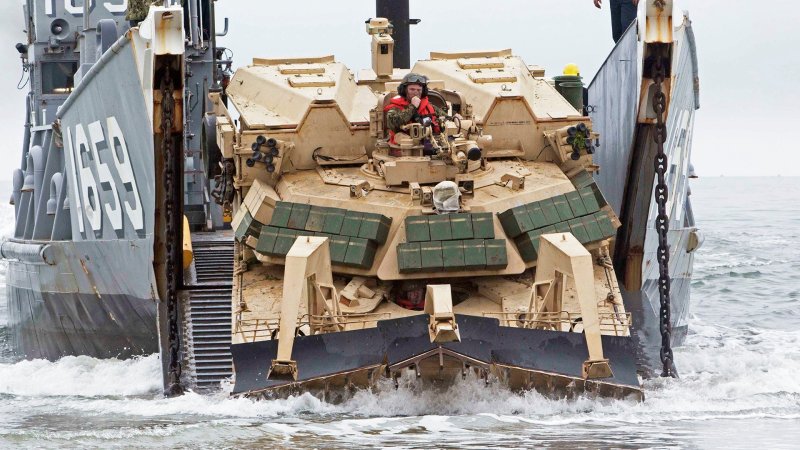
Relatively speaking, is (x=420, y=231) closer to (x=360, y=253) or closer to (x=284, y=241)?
(x=360, y=253)

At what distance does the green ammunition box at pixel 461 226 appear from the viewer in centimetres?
1866

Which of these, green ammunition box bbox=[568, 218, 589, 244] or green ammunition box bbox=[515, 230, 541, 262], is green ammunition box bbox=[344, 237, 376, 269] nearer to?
green ammunition box bbox=[515, 230, 541, 262]

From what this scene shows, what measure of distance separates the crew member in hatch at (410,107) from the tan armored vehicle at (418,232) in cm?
6

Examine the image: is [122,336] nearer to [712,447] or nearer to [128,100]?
[128,100]

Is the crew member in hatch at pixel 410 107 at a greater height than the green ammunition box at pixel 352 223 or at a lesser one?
greater

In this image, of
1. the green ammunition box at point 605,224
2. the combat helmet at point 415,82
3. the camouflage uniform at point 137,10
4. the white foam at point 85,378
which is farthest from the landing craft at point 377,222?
the camouflage uniform at point 137,10

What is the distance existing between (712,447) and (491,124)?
6.40 m

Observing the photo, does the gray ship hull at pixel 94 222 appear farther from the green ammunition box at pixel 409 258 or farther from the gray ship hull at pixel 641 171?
the gray ship hull at pixel 641 171

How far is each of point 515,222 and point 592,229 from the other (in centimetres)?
97

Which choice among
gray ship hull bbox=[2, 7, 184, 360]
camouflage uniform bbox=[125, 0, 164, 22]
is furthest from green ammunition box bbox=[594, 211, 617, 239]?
camouflage uniform bbox=[125, 0, 164, 22]

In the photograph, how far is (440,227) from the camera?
1870 centimetres

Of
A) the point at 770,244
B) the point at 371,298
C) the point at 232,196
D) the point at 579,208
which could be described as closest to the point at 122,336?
the point at 232,196

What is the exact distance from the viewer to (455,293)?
62.9 ft

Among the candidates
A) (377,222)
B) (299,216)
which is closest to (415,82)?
(377,222)
